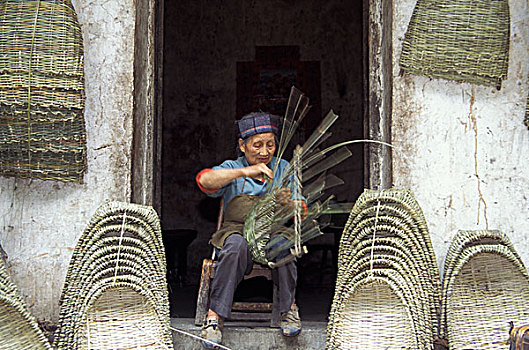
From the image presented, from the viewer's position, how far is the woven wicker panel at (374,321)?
2.72 meters

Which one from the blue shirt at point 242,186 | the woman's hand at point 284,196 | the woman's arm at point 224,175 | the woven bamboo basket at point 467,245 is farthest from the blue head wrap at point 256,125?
the woven bamboo basket at point 467,245

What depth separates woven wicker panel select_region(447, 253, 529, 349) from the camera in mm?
2941

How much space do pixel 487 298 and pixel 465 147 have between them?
2.72 ft

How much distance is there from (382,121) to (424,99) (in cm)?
26

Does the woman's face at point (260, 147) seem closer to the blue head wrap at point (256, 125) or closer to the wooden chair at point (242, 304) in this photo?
the blue head wrap at point (256, 125)

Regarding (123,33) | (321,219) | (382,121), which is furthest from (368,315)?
(123,33)

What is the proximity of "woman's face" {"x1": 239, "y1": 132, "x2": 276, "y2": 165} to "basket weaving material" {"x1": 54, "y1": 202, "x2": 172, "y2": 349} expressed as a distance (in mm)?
754

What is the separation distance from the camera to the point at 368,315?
2.79 metres

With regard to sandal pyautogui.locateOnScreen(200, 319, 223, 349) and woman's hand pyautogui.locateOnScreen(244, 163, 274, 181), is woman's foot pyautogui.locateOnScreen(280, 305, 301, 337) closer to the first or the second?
sandal pyautogui.locateOnScreen(200, 319, 223, 349)

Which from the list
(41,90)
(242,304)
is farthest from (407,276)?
(41,90)

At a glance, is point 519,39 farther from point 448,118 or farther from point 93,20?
point 93,20

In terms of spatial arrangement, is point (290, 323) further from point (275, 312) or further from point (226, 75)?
point (226, 75)

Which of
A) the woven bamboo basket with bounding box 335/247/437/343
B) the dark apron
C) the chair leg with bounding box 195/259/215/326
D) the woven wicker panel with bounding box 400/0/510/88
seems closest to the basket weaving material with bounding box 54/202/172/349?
the chair leg with bounding box 195/259/215/326

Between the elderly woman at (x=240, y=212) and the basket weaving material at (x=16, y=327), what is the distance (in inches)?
31.2
